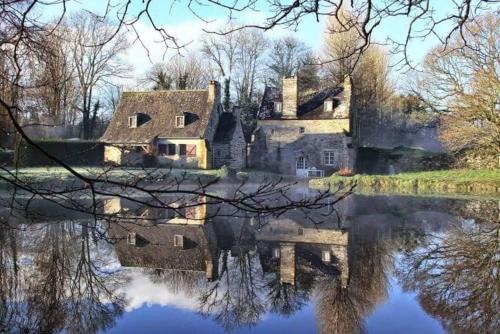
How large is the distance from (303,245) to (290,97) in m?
21.8

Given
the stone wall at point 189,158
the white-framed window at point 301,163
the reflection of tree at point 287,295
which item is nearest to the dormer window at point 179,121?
the stone wall at point 189,158

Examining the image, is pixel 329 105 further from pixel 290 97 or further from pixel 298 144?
pixel 298 144

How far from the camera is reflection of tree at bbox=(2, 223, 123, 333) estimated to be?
223 inches

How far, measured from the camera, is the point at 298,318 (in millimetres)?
5973

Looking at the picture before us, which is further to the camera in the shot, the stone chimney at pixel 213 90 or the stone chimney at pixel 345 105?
the stone chimney at pixel 213 90

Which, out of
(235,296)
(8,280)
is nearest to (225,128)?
(8,280)

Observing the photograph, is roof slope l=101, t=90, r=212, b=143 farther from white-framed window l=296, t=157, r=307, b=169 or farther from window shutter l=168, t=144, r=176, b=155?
white-framed window l=296, t=157, r=307, b=169

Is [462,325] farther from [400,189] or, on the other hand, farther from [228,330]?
[400,189]

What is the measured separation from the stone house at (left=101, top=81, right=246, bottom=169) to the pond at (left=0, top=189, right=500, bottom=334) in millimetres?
17306

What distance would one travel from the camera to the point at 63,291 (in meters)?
6.75

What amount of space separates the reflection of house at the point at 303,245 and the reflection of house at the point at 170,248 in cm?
109

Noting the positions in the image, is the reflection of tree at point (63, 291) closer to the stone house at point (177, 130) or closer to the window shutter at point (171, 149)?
the stone house at point (177, 130)

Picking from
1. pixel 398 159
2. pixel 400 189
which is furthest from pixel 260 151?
pixel 400 189

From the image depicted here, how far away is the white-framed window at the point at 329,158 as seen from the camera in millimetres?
30500
